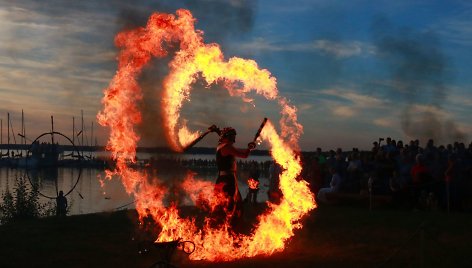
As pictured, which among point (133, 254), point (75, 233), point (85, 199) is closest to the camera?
point (133, 254)

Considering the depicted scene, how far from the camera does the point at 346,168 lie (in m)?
23.4

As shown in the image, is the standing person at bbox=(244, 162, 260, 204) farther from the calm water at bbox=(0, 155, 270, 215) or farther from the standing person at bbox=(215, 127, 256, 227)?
the standing person at bbox=(215, 127, 256, 227)

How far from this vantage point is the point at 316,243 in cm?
1439

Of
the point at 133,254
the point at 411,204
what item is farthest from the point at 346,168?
the point at 133,254

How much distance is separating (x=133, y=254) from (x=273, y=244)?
3208mm

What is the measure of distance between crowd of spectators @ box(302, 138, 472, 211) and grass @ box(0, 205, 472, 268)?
1206 mm

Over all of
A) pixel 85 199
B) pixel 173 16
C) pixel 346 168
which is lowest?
pixel 85 199

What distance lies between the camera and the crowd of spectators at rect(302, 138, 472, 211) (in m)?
19.9

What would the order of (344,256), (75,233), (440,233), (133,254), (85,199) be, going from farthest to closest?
(85,199), (75,233), (440,233), (133,254), (344,256)

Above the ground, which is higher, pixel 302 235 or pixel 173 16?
pixel 173 16

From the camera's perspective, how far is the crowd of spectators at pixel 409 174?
784 inches

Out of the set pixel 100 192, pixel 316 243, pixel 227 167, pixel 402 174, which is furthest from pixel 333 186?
pixel 100 192

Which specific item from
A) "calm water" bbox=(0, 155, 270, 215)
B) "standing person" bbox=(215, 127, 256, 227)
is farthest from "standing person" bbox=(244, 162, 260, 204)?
"standing person" bbox=(215, 127, 256, 227)

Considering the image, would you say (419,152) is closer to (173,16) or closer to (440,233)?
(440,233)
